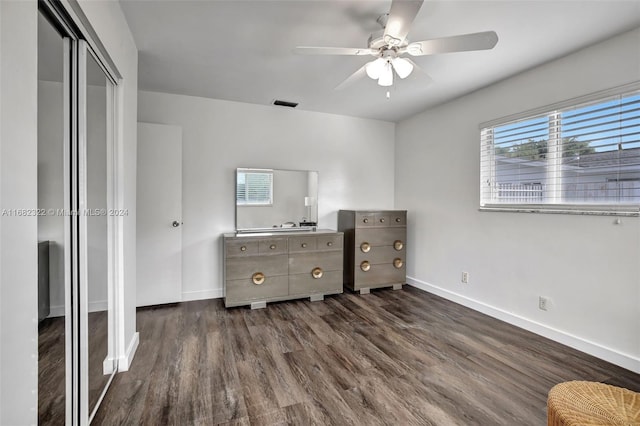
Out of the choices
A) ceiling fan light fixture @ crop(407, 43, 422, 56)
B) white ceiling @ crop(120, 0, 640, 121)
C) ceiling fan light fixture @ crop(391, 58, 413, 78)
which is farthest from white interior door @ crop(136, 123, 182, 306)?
ceiling fan light fixture @ crop(407, 43, 422, 56)

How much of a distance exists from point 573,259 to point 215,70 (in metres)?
3.61

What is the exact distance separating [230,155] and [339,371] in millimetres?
2756

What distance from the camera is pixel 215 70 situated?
9.22ft

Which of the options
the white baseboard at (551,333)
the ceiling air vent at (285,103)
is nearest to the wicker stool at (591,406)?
the white baseboard at (551,333)

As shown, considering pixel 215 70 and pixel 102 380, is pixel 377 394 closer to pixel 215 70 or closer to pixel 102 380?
pixel 102 380

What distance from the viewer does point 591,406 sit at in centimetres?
115

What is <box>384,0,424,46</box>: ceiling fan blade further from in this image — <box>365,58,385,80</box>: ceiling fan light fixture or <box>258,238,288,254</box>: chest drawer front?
<box>258,238,288,254</box>: chest drawer front

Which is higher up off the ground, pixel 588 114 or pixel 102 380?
pixel 588 114

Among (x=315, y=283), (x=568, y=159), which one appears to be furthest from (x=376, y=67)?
(x=315, y=283)

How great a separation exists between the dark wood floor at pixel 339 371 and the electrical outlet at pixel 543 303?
264mm

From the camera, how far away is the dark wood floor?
165 centimetres

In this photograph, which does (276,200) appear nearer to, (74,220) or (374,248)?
(374,248)

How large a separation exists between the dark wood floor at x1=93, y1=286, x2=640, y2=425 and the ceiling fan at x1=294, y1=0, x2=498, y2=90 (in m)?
2.10

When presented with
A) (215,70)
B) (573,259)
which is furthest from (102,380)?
(573,259)
